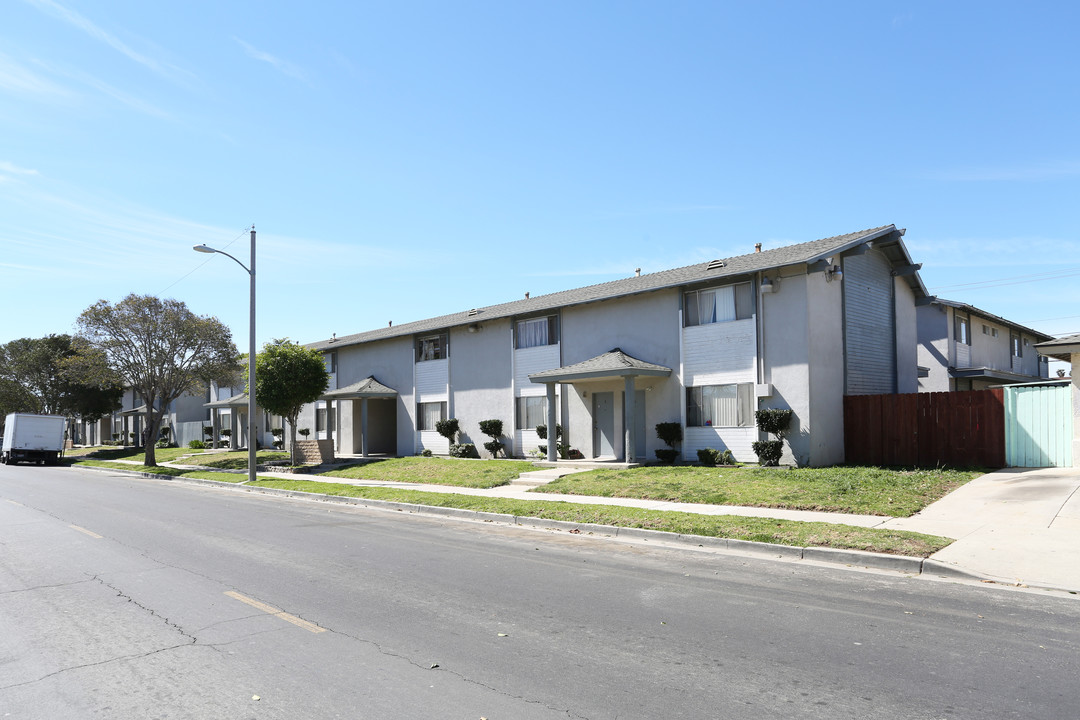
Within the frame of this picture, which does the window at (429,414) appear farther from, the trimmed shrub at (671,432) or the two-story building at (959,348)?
the two-story building at (959,348)

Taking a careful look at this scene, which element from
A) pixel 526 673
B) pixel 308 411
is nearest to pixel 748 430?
pixel 526 673

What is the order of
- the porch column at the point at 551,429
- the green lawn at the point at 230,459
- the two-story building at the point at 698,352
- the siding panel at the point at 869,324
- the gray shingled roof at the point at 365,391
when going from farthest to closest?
the green lawn at the point at 230,459
the gray shingled roof at the point at 365,391
the porch column at the point at 551,429
the siding panel at the point at 869,324
the two-story building at the point at 698,352

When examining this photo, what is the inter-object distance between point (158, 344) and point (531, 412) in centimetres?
1828

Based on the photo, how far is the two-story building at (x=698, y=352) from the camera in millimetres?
20078

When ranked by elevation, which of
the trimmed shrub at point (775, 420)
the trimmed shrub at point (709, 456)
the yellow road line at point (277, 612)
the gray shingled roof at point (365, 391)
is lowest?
the yellow road line at point (277, 612)

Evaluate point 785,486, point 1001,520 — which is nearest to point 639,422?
point 785,486

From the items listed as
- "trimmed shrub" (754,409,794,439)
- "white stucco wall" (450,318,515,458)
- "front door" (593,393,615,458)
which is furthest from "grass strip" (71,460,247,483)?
A: "trimmed shrub" (754,409,794,439)

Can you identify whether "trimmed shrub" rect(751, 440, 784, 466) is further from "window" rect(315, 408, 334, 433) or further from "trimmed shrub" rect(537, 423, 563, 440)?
"window" rect(315, 408, 334, 433)

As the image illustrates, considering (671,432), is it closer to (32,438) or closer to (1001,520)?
(1001,520)

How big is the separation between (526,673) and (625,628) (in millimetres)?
1458

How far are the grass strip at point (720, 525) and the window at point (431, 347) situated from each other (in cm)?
1442

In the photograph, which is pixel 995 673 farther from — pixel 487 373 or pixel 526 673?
pixel 487 373

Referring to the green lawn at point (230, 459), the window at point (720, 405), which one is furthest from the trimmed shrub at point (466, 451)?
the window at point (720, 405)

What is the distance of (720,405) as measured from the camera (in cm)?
2150
